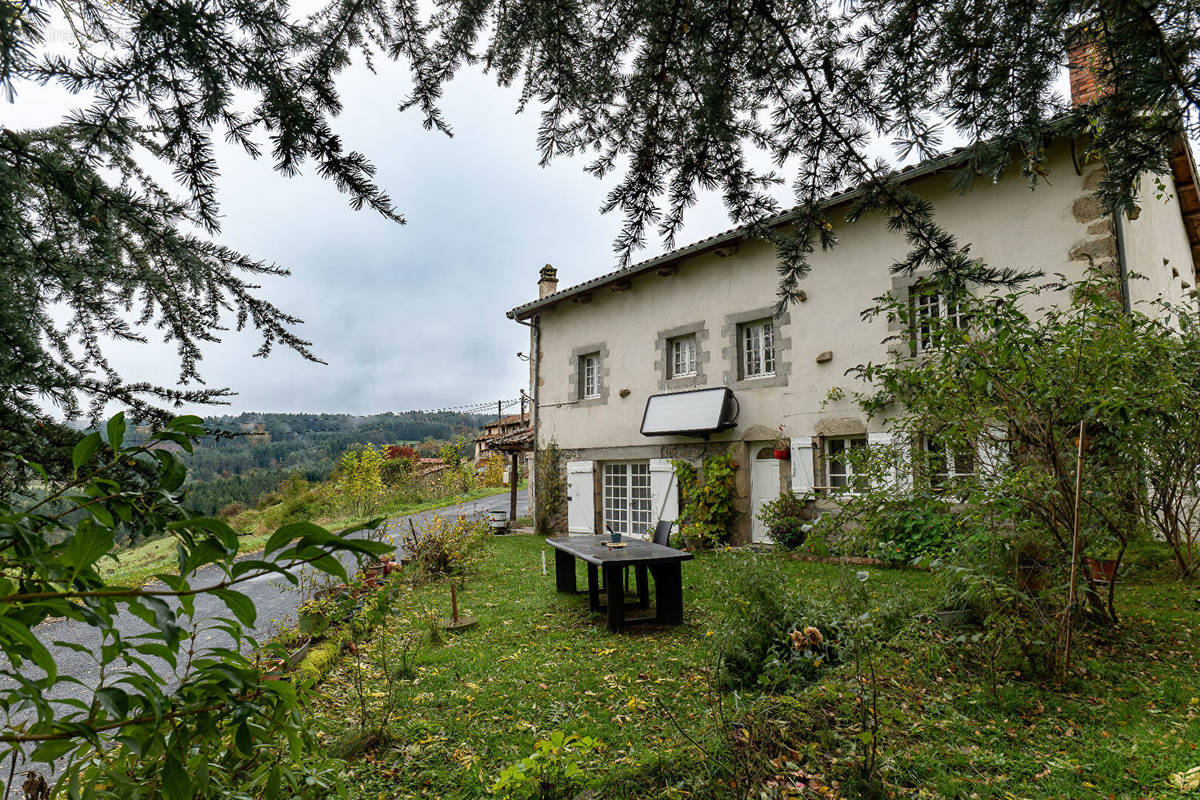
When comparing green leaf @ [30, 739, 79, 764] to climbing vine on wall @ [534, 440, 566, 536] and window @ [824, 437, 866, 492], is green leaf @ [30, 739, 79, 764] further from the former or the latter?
climbing vine on wall @ [534, 440, 566, 536]

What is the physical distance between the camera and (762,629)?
11.9 feet

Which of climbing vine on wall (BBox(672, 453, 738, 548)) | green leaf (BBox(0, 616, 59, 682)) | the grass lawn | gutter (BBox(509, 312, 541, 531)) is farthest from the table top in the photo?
gutter (BBox(509, 312, 541, 531))

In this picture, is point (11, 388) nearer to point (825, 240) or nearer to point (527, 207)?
point (527, 207)

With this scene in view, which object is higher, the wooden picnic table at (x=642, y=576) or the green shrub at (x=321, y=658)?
the wooden picnic table at (x=642, y=576)

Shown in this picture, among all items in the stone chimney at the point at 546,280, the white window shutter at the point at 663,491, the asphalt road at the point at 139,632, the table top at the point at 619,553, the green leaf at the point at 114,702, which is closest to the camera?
the green leaf at the point at 114,702

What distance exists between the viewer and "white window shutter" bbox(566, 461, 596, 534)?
11.8m

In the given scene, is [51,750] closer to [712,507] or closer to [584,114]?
[584,114]

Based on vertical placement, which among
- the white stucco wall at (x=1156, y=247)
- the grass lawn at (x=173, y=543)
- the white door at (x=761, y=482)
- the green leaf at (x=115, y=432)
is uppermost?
the white stucco wall at (x=1156, y=247)

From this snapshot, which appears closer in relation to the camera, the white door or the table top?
the table top

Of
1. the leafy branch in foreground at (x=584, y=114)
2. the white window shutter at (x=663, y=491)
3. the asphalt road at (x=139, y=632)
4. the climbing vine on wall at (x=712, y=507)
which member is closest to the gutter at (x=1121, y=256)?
the climbing vine on wall at (x=712, y=507)

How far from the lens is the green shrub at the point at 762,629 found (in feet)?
11.3

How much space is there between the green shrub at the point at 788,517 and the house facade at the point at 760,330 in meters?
0.28

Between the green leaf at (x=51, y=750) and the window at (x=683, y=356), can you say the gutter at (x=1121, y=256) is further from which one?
the green leaf at (x=51, y=750)

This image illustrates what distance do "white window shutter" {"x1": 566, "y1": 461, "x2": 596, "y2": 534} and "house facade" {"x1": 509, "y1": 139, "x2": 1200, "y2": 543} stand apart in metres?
0.03
